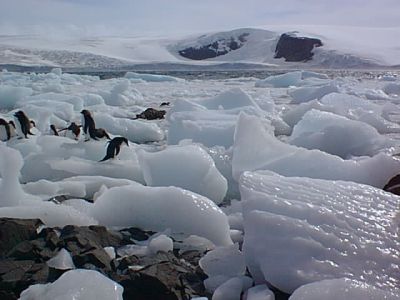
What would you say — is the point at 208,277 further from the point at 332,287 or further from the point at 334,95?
the point at 334,95

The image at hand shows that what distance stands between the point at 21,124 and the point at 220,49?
143ft

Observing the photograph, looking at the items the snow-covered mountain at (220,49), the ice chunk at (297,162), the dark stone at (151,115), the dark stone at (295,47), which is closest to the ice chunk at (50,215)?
the ice chunk at (297,162)

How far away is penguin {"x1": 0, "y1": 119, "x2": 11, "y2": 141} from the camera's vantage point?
4.33 meters

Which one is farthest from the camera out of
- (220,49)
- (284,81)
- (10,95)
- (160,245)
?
(220,49)

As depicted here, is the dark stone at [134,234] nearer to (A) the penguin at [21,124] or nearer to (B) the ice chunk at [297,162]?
(B) the ice chunk at [297,162]

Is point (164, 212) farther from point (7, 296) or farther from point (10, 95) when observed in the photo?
point (10, 95)

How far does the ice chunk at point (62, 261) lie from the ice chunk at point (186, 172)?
1.18m

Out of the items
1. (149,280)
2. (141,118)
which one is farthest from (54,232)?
(141,118)

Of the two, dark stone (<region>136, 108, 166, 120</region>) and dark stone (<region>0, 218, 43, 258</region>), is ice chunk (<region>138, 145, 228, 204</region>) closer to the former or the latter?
dark stone (<region>0, 218, 43, 258</region>)

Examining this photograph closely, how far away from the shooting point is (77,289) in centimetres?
158

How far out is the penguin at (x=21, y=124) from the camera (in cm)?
431

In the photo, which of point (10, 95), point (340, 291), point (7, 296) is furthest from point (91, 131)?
point (10, 95)

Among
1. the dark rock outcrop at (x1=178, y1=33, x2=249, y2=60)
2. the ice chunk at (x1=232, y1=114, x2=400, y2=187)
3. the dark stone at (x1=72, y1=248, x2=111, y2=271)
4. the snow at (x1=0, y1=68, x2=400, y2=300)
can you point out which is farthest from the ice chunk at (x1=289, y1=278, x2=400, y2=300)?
the dark rock outcrop at (x1=178, y1=33, x2=249, y2=60)

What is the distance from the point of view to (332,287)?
1539 mm
